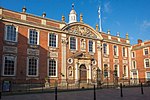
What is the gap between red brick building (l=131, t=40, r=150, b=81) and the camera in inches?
1293

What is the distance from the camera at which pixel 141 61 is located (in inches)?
1344

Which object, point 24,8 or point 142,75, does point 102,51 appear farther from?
point 24,8

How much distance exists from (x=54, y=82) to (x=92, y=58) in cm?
790

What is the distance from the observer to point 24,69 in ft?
67.5

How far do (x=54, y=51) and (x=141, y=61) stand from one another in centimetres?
1996

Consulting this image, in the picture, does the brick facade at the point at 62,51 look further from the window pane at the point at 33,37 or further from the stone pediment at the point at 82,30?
the window pane at the point at 33,37

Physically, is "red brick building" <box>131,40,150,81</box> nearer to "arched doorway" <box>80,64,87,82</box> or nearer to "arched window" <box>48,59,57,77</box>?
"arched doorway" <box>80,64,87,82</box>

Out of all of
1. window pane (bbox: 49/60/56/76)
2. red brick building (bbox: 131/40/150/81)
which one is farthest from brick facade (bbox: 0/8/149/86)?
red brick building (bbox: 131/40/150/81)

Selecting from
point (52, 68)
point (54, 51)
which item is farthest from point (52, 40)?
point (52, 68)

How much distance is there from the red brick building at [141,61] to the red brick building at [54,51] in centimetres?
391

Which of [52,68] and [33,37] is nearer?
[33,37]


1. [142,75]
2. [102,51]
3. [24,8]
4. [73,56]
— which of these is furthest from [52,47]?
[142,75]

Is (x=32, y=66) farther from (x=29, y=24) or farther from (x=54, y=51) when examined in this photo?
(x=29, y=24)

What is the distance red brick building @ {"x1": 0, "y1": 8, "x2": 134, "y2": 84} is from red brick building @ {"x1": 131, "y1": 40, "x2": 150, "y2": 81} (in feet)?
12.8
